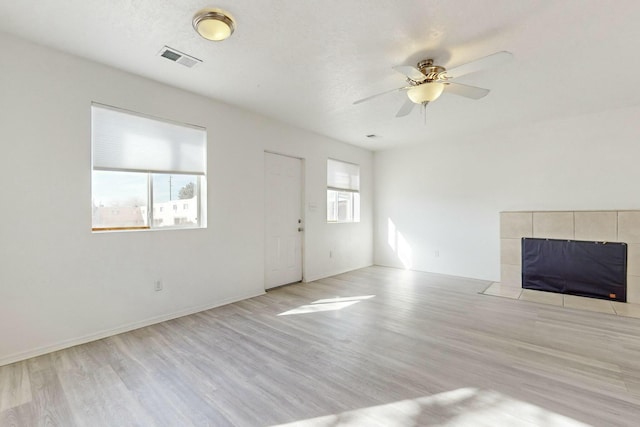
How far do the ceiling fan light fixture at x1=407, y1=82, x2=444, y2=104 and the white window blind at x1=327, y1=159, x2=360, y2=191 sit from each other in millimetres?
2969

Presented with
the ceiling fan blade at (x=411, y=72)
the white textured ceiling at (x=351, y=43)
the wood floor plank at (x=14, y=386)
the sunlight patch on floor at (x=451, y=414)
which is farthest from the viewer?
the ceiling fan blade at (x=411, y=72)

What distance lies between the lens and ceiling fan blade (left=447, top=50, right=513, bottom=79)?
6.90 ft

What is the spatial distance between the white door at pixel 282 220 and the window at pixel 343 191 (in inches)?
35.2

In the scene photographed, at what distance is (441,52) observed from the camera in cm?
254

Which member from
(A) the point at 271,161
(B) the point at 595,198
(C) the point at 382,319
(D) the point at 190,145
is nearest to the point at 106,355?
(D) the point at 190,145

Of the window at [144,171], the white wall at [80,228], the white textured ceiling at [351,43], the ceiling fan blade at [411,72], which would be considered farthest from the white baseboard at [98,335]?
the ceiling fan blade at [411,72]

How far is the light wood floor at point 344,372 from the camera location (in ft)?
5.72

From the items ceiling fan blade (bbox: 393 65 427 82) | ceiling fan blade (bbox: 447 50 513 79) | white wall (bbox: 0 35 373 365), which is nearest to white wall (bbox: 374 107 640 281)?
ceiling fan blade (bbox: 447 50 513 79)

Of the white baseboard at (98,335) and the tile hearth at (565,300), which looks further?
the tile hearth at (565,300)

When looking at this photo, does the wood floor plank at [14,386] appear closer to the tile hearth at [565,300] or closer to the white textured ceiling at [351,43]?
the white textured ceiling at [351,43]

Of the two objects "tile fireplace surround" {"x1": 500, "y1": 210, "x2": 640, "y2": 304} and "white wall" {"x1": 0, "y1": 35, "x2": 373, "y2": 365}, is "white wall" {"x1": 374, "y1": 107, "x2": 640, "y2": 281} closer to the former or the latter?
"tile fireplace surround" {"x1": 500, "y1": 210, "x2": 640, "y2": 304}

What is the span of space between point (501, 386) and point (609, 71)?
10.9ft

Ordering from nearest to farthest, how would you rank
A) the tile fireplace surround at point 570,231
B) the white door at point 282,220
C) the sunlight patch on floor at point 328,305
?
the sunlight patch on floor at point 328,305 → the tile fireplace surround at point 570,231 → the white door at point 282,220

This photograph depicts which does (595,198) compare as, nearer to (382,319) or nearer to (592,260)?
(592,260)
